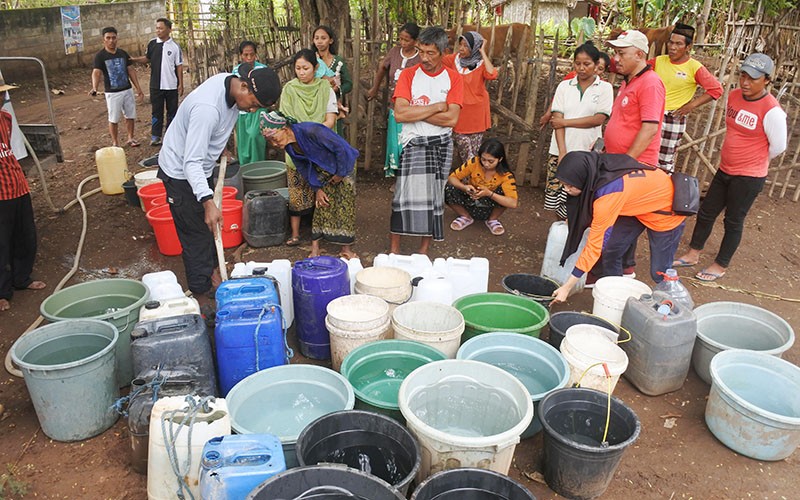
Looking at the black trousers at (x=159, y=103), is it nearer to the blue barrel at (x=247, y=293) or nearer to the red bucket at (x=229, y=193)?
the red bucket at (x=229, y=193)

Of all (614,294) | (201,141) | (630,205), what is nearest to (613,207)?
(630,205)

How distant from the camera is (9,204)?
159 inches

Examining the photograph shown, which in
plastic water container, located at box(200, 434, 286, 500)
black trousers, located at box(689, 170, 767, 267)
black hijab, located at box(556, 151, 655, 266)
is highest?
black hijab, located at box(556, 151, 655, 266)

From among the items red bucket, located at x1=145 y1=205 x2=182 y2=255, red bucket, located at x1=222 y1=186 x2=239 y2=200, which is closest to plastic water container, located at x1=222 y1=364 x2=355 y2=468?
red bucket, located at x1=145 y1=205 x2=182 y2=255

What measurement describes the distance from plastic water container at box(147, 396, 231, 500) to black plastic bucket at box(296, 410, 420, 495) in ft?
1.32

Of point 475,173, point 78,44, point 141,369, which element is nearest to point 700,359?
point 475,173

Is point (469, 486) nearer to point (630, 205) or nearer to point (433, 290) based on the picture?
point (433, 290)

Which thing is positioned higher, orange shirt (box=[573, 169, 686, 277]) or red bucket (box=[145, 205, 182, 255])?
orange shirt (box=[573, 169, 686, 277])

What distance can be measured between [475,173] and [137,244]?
333 cm

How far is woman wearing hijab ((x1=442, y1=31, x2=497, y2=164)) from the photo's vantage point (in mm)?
5578

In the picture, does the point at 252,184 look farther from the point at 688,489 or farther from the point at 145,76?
the point at 145,76

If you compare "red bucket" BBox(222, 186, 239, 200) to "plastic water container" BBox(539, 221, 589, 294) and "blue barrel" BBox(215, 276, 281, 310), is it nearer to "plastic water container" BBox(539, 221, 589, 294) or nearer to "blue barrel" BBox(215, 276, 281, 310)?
"blue barrel" BBox(215, 276, 281, 310)

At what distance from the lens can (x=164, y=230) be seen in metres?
4.84

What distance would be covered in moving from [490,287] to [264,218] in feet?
6.96
